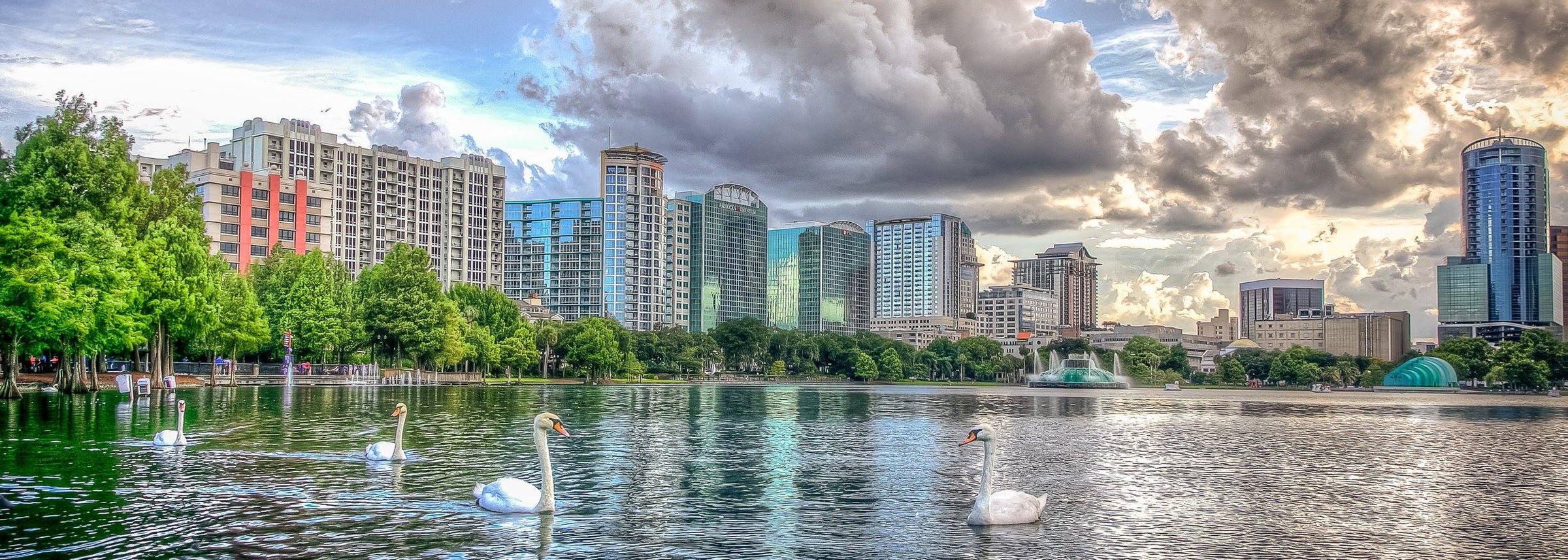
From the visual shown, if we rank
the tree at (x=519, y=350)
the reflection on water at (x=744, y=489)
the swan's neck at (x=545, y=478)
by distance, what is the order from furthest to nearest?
1. the tree at (x=519, y=350)
2. the swan's neck at (x=545, y=478)
3. the reflection on water at (x=744, y=489)

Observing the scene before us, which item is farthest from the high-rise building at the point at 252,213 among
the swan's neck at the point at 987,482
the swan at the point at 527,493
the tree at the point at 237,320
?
the swan's neck at the point at 987,482

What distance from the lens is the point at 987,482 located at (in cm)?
2655

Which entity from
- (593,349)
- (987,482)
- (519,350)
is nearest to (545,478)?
(987,482)

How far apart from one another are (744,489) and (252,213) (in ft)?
582

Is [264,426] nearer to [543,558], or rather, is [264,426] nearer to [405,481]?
[405,481]

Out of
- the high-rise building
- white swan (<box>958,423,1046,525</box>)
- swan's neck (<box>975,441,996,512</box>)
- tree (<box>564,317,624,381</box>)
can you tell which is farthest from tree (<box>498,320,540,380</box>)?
white swan (<box>958,423,1046,525</box>)

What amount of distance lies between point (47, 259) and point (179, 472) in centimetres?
4447

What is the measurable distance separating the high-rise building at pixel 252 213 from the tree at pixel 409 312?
58014mm

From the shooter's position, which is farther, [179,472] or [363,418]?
[363,418]

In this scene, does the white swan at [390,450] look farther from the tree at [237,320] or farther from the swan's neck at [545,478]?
the tree at [237,320]

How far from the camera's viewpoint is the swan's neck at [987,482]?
2592cm

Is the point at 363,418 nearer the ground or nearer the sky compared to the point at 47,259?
nearer the ground

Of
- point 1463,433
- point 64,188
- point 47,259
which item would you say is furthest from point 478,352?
point 1463,433

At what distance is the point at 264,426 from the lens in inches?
2025
